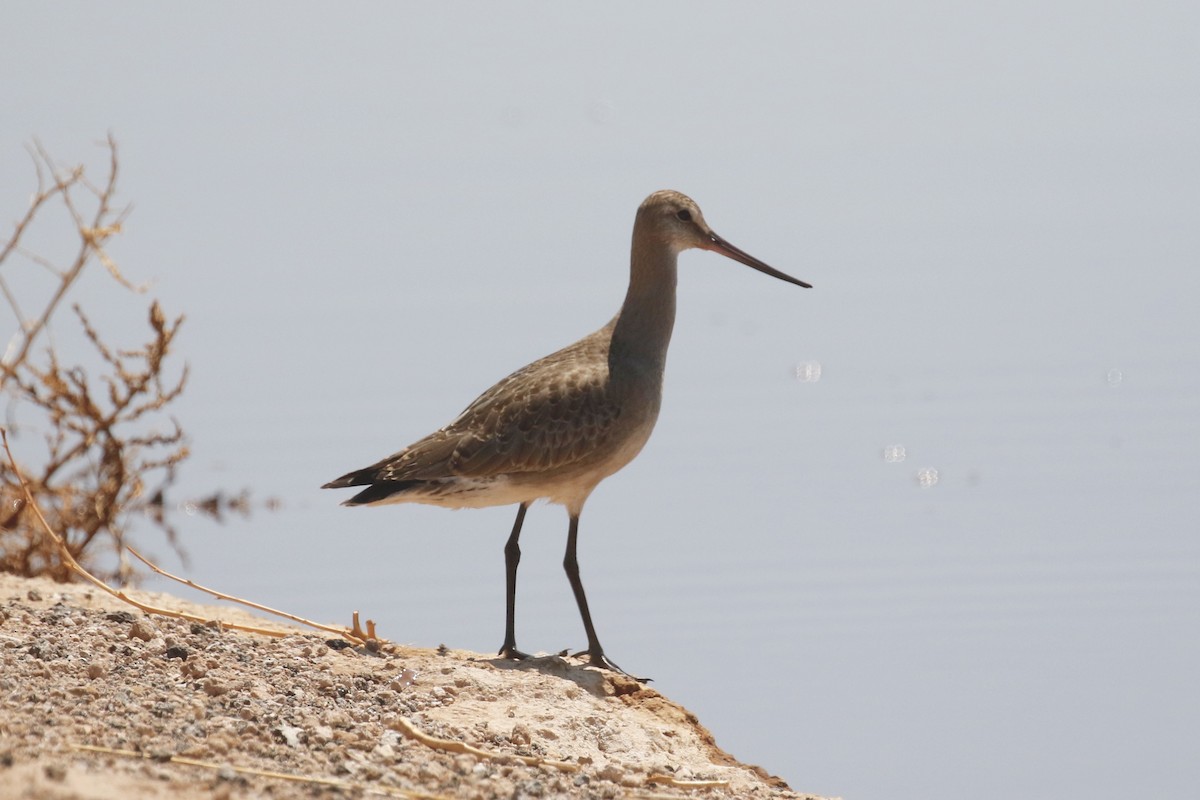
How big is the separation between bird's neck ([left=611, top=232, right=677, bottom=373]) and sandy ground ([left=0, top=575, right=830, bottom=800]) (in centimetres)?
146

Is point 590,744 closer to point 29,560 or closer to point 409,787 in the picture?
point 409,787

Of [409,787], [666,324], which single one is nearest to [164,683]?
[409,787]

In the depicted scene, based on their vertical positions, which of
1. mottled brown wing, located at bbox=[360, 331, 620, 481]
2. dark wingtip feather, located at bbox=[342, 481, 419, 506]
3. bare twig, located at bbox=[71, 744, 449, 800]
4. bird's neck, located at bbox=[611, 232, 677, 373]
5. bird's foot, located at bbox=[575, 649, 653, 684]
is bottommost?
bare twig, located at bbox=[71, 744, 449, 800]

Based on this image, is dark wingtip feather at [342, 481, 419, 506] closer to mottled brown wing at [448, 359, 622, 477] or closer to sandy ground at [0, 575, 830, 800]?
mottled brown wing at [448, 359, 622, 477]

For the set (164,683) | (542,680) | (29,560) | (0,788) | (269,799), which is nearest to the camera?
(0,788)

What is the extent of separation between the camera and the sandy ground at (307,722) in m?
4.84

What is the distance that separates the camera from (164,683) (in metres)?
5.80

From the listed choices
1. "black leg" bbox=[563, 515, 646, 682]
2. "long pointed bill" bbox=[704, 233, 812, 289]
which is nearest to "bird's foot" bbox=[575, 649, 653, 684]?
"black leg" bbox=[563, 515, 646, 682]

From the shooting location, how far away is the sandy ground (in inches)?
191

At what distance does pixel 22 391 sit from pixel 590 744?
15.6 feet

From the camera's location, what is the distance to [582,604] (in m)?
7.51

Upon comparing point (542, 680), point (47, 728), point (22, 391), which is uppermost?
point (22, 391)

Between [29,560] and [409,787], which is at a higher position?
[29,560]

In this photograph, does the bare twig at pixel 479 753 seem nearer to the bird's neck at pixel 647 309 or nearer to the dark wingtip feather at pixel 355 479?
the dark wingtip feather at pixel 355 479
